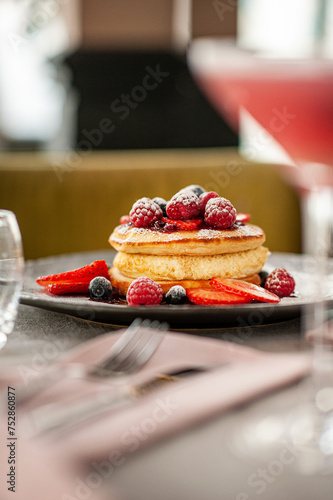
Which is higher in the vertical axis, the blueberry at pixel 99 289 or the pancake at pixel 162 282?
the blueberry at pixel 99 289

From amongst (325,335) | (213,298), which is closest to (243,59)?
(325,335)

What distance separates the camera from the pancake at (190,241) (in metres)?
1.26

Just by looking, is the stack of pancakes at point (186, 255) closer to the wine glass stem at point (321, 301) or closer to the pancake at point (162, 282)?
the pancake at point (162, 282)

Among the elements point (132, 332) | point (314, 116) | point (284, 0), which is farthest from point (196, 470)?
point (284, 0)

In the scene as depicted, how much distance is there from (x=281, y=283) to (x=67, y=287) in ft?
1.51

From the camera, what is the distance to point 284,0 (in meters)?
6.41

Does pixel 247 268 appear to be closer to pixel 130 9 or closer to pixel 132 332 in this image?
pixel 132 332

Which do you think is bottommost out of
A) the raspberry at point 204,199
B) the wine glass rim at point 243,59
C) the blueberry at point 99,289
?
the blueberry at point 99,289

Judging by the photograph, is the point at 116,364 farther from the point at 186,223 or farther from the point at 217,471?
the point at 186,223

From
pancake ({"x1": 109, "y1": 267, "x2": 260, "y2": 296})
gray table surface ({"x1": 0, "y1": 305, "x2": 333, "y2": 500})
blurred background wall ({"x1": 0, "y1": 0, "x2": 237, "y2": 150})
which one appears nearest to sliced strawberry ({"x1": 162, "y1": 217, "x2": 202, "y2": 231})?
pancake ({"x1": 109, "y1": 267, "x2": 260, "y2": 296})

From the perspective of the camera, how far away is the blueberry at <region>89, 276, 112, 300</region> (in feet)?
3.94

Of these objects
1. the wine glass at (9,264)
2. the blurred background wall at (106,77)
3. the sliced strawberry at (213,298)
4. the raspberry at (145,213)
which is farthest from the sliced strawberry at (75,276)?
the blurred background wall at (106,77)

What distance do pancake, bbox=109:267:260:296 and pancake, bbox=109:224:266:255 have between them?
0.21 feet

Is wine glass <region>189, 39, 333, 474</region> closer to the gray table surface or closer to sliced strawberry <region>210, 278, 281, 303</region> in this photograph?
the gray table surface
